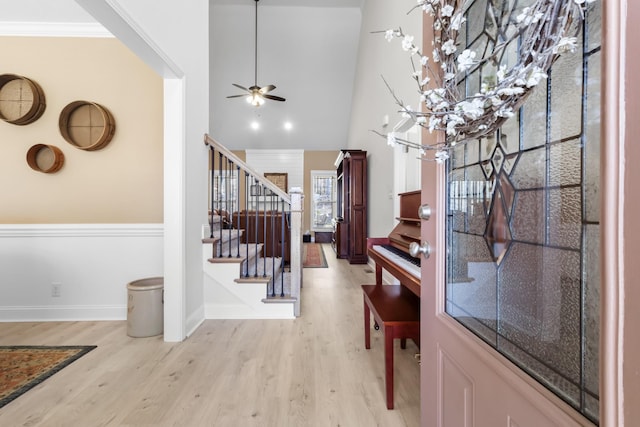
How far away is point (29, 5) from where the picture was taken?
2.57 metres

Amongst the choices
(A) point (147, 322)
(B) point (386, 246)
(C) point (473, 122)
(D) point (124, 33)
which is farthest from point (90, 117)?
(C) point (473, 122)

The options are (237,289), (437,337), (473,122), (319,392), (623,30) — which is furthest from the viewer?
(237,289)

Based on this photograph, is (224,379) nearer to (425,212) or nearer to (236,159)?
(425,212)

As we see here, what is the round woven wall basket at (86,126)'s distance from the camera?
8.86 ft

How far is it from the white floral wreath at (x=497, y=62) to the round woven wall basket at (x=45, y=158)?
3122 millimetres

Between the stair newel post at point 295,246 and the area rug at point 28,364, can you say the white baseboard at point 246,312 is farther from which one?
the area rug at point 28,364

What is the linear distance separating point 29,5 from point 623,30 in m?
3.93

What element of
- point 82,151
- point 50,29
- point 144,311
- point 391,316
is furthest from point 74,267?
point 391,316

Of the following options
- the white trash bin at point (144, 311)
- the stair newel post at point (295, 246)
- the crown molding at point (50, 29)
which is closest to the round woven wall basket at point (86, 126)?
the crown molding at point (50, 29)

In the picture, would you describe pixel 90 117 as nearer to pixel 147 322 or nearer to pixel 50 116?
pixel 50 116

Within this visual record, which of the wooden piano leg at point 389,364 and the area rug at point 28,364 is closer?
the wooden piano leg at point 389,364

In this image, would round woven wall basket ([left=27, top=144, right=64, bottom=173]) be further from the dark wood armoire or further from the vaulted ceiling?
the vaulted ceiling

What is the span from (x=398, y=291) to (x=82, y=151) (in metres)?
3.00

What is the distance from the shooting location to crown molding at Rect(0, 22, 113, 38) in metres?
2.67
